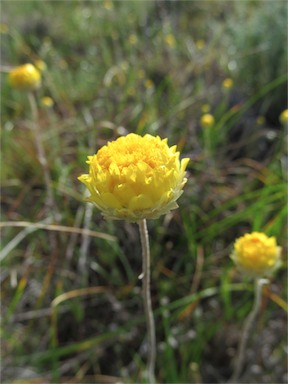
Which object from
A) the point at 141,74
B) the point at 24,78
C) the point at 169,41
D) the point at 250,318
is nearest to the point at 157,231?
the point at 250,318

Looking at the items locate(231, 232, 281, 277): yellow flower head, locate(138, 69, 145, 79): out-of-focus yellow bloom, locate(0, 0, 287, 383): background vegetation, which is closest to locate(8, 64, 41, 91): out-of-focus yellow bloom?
locate(0, 0, 287, 383): background vegetation

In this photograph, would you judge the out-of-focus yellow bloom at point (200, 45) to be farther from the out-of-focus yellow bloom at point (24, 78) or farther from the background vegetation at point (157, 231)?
the out-of-focus yellow bloom at point (24, 78)

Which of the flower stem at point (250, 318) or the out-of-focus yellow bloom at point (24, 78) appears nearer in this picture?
the flower stem at point (250, 318)

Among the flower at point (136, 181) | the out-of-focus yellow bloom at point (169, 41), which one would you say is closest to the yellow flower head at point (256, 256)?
the flower at point (136, 181)

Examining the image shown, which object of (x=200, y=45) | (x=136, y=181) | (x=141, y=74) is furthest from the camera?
(x=200, y=45)

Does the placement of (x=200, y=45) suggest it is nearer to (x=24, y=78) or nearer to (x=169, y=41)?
(x=169, y=41)

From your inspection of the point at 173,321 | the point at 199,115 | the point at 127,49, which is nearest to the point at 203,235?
the point at 173,321
